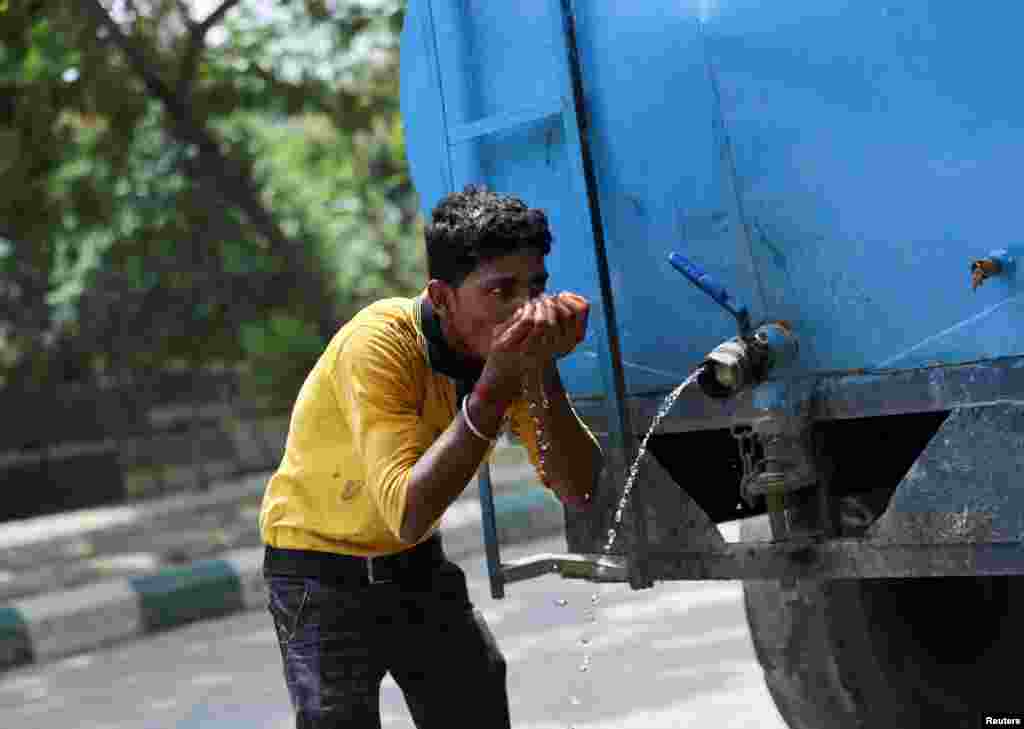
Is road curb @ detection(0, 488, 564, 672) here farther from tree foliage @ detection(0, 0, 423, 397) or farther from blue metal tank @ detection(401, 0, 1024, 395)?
blue metal tank @ detection(401, 0, 1024, 395)

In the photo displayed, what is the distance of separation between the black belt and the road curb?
5.16 metres

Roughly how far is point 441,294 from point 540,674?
12.0 ft

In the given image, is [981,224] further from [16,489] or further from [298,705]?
[16,489]

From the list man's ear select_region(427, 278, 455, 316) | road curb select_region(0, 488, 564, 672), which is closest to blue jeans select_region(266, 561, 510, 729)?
man's ear select_region(427, 278, 455, 316)

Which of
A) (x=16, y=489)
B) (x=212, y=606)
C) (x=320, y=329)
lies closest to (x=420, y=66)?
(x=212, y=606)

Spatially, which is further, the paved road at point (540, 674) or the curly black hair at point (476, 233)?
the paved road at point (540, 674)

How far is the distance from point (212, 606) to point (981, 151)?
23.5 ft

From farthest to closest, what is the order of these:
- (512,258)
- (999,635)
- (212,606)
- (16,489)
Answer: (16,489) < (212,606) < (999,635) < (512,258)

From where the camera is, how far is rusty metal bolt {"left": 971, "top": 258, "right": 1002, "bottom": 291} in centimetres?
286

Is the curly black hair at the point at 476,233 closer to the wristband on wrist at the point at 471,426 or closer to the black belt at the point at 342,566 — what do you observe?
the wristband on wrist at the point at 471,426

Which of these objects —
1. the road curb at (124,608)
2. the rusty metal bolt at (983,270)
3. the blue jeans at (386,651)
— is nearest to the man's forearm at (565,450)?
the blue jeans at (386,651)

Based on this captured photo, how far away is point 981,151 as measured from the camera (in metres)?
2.85

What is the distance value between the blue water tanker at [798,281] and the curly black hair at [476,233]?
1.57 feet

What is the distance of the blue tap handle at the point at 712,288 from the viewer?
317 cm
